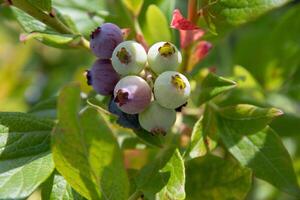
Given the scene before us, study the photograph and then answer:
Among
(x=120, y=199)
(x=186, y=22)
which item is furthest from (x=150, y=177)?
(x=186, y=22)

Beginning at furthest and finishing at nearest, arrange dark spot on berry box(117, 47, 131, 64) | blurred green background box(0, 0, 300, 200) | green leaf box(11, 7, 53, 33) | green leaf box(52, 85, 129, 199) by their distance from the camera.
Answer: blurred green background box(0, 0, 300, 200) → green leaf box(11, 7, 53, 33) → dark spot on berry box(117, 47, 131, 64) → green leaf box(52, 85, 129, 199)

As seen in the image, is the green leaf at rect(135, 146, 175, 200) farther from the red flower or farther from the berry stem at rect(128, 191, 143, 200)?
the red flower

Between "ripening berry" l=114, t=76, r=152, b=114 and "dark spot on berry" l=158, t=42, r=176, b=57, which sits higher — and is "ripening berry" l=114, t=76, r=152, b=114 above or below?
below

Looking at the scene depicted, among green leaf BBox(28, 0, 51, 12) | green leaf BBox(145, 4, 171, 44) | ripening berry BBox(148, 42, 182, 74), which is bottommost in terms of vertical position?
green leaf BBox(145, 4, 171, 44)

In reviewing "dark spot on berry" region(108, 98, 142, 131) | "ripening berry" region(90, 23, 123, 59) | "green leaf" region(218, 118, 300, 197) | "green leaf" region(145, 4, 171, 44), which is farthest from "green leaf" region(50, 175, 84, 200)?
"green leaf" region(145, 4, 171, 44)

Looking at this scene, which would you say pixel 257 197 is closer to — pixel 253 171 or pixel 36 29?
pixel 253 171

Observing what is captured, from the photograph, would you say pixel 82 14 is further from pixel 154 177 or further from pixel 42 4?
pixel 154 177

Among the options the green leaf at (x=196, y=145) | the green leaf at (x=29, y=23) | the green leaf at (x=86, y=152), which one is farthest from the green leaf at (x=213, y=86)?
the green leaf at (x=29, y=23)

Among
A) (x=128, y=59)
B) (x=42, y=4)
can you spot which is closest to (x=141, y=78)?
(x=128, y=59)
